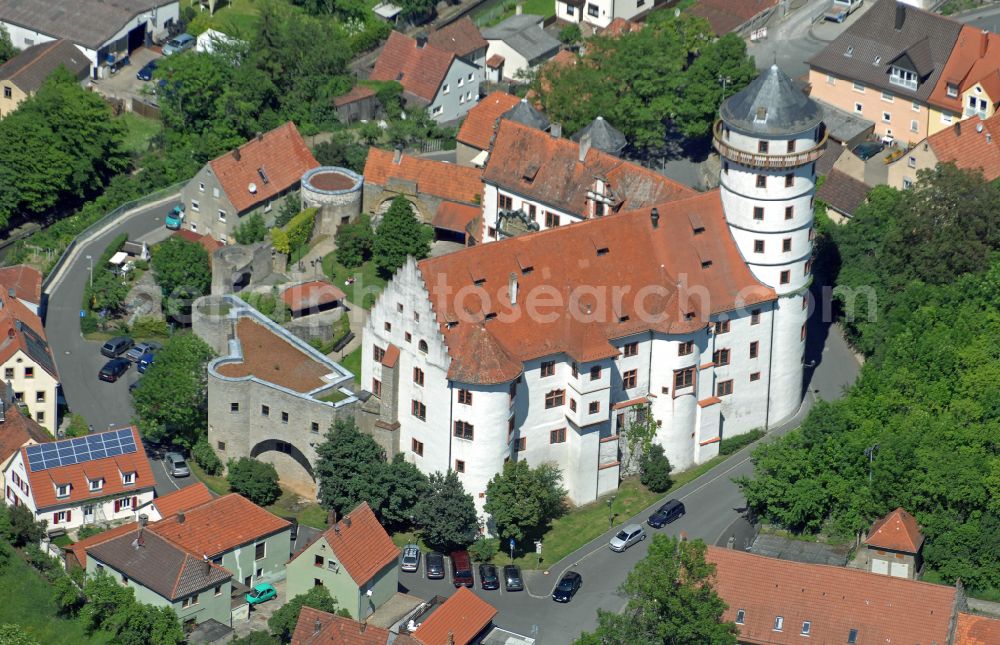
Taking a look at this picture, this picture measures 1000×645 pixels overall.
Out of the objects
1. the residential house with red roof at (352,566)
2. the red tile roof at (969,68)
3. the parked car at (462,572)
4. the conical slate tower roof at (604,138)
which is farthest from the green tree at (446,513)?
the red tile roof at (969,68)

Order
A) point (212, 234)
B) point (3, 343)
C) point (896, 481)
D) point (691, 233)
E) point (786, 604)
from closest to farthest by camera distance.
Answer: point (786, 604)
point (896, 481)
point (691, 233)
point (3, 343)
point (212, 234)

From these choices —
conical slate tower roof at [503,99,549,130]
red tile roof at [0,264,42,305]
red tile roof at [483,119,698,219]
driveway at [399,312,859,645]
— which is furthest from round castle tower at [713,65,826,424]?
red tile roof at [0,264,42,305]

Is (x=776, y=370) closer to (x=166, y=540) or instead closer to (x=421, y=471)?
(x=421, y=471)

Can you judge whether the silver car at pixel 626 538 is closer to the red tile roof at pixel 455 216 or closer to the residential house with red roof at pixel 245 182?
the red tile roof at pixel 455 216

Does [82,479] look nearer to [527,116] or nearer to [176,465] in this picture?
[176,465]

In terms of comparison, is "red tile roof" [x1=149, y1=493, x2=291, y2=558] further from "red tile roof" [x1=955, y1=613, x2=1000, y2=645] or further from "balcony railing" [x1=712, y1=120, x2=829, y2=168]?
"red tile roof" [x1=955, y1=613, x2=1000, y2=645]

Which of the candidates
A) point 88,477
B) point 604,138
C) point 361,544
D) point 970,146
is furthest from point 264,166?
point 970,146

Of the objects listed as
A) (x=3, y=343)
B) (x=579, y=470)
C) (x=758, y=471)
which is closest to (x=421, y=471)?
(x=579, y=470)
